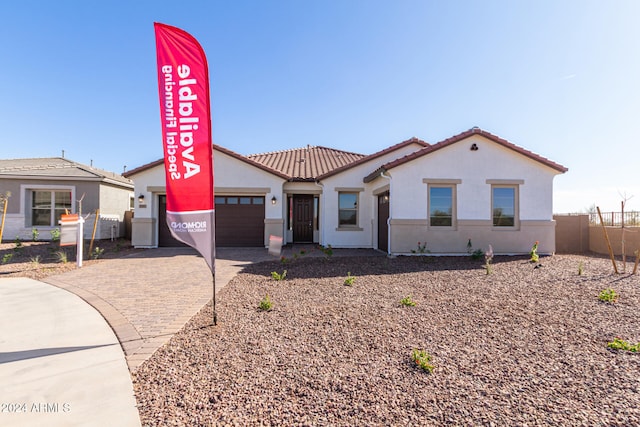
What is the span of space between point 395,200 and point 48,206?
1731cm

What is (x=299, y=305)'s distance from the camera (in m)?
5.27

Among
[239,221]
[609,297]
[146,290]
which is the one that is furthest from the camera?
[239,221]

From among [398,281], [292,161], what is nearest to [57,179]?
[292,161]

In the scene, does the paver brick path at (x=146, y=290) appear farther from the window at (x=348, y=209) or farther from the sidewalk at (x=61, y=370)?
the window at (x=348, y=209)

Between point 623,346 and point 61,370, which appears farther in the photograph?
point 623,346

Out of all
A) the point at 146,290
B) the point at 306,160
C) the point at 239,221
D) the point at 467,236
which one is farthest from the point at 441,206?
the point at 146,290

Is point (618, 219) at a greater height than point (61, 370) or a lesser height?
greater

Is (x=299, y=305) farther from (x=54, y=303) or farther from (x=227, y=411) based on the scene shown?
(x=54, y=303)

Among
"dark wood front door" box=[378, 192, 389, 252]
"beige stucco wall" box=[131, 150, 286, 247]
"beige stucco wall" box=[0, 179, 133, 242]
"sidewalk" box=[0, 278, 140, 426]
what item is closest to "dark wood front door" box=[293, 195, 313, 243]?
"beige stucco wall" box=[131, 150, 286, 247]

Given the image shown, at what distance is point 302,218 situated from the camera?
15.2 metres

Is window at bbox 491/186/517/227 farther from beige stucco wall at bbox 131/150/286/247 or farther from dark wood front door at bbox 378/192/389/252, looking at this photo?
beige stucco wall at bbox 131/150/286/247

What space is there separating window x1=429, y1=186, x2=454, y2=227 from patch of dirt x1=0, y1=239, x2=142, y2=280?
11.8 m

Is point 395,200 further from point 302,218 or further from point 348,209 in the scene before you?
point 302,218

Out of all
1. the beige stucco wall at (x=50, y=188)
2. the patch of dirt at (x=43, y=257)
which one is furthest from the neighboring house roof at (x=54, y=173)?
the patch of dirt at (x=43, y=257)
